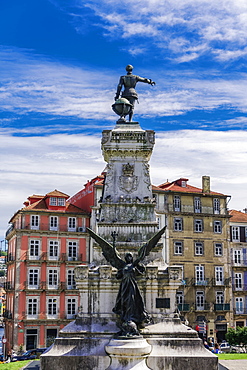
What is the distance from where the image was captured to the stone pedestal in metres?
16.5

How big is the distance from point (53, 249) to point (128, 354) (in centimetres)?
3341

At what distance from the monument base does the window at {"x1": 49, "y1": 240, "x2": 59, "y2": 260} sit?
30.3 m

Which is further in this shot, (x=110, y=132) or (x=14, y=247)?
(x=14, y=247)

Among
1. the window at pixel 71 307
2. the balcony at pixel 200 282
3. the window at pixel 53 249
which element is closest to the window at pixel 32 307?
the window at pixel 71 307

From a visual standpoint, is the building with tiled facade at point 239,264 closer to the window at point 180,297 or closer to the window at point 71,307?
the window at point 180,297

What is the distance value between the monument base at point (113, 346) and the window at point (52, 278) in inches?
1166

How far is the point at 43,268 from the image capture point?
47.9 meters

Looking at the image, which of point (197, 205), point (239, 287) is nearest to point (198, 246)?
point (197, 205)

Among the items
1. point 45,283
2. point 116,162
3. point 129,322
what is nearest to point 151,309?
point 129,322

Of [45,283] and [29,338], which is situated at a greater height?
[45,283]

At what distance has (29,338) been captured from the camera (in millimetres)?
45562

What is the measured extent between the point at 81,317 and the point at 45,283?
29346 millimetres

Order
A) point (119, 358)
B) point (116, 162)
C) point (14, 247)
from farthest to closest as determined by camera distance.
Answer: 1. point (14, 247)
2. point (116, 162)
3. point (119, 358)

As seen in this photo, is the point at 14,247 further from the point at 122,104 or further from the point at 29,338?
the point at 122,104
